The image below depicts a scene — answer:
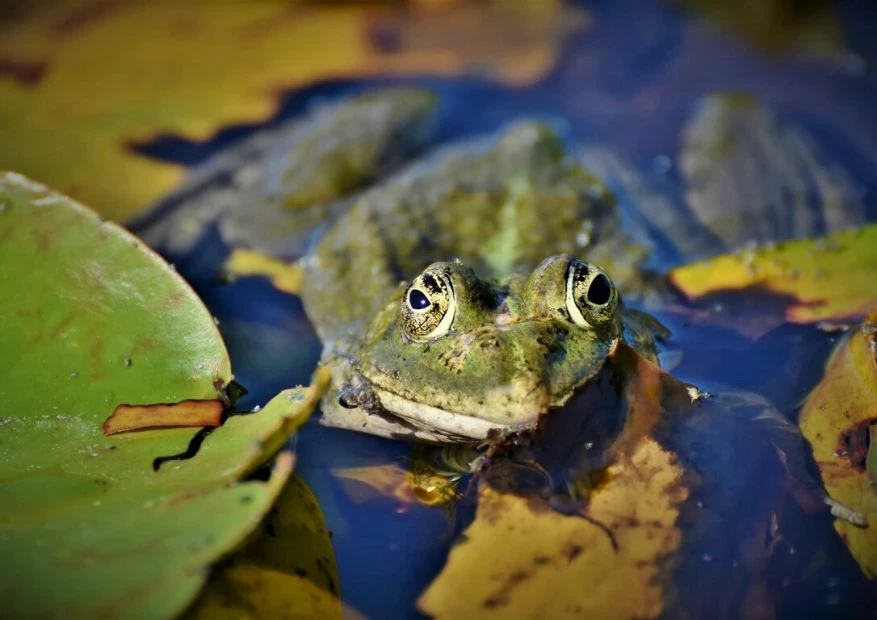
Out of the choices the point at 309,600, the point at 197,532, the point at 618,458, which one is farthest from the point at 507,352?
the point at 197,532

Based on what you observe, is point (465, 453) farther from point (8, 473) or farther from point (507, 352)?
point (8, 473)

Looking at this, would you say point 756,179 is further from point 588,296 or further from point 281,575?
point 281,575

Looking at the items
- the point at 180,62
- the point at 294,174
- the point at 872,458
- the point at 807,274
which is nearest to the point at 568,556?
the point at 872,458

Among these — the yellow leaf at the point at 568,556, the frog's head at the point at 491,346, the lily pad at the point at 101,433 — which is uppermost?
the lily pad at the point at 101,433

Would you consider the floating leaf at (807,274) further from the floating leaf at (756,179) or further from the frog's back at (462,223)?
the frog's back at (462,223)

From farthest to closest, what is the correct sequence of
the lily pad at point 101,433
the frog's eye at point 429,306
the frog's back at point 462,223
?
the frog's back at point 462,223 < the frog's eye at point 429,306 < the lily pad at point 101,433

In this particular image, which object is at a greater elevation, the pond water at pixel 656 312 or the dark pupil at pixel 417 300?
the dark pupil at pixel 417 300

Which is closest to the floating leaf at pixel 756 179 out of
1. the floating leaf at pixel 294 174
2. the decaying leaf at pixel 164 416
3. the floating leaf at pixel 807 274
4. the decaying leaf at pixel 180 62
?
the floating leaf at pixel 807 274

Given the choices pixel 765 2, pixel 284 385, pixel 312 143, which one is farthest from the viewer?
pixel 765 2
